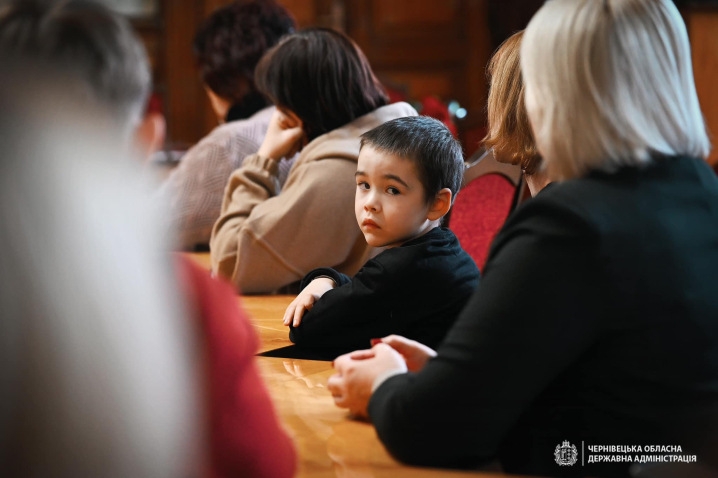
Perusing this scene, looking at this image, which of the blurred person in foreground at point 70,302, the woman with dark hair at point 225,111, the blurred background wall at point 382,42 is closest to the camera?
the blurred person in foreground at point 70,302

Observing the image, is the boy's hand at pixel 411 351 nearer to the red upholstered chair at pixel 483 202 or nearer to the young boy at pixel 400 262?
the young boy at pixel 400 262

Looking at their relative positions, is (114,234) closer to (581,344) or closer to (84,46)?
(84,46)

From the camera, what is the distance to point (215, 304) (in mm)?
661

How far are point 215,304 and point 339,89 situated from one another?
1441mm

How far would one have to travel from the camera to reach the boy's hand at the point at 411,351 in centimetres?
99

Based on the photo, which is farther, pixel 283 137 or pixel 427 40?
pixel 427 40

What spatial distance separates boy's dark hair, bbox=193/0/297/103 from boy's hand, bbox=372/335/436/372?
1985 millimetres

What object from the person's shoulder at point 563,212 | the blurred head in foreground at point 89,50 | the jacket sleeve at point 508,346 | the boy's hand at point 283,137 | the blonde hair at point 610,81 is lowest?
the boy's hand at point 283,137

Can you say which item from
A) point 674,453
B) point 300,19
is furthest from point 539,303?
point 300,19

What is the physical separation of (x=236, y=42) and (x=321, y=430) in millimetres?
2135

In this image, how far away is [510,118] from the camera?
132 cm

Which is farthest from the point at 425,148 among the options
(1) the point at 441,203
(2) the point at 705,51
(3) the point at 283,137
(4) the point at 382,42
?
(4) the point at 382,42

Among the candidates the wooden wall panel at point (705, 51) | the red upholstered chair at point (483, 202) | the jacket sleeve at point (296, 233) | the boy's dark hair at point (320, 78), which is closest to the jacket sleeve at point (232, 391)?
the jacket sleeve at point (296, 233)

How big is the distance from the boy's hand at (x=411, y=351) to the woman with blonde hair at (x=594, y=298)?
12cm
